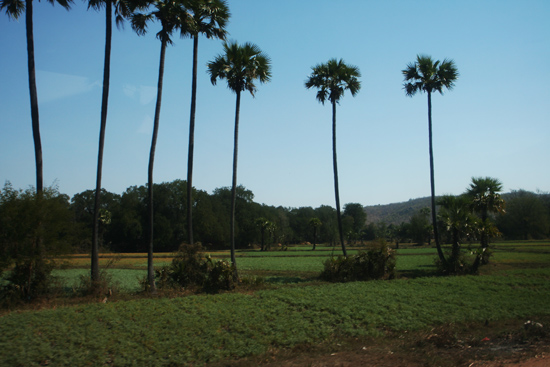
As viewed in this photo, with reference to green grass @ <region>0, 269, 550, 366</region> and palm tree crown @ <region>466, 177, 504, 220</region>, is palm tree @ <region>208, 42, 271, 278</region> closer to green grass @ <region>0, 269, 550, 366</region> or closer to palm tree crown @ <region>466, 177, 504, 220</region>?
green grass @ <region>0, 269, 550, 366</region>

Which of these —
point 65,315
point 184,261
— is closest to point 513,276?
point 184,261

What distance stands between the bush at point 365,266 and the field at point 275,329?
5.63m

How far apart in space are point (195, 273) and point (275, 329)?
7587 mm

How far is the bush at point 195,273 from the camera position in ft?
56.6

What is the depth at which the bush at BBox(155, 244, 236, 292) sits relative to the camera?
17266 millimetres

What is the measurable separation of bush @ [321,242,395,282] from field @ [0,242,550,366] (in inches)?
222

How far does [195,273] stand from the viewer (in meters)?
17.3

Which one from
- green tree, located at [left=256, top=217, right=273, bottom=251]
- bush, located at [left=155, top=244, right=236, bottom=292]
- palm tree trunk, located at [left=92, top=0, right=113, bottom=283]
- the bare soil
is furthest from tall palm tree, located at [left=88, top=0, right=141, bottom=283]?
green tree, located at [left=256, top=217, right=273, bottom=251]

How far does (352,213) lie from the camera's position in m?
142

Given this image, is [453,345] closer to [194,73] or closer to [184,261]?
[184,261]

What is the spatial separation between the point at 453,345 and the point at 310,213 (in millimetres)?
125800

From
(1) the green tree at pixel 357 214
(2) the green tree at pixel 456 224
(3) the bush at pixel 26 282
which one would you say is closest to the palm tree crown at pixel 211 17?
(3) the bush at pixel 26 282

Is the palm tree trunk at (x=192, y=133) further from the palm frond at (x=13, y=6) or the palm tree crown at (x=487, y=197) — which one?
the palm tree crown at (x=487, y=197)

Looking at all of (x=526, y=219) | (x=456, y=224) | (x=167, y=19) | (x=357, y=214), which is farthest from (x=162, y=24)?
(x=357, y=214)
